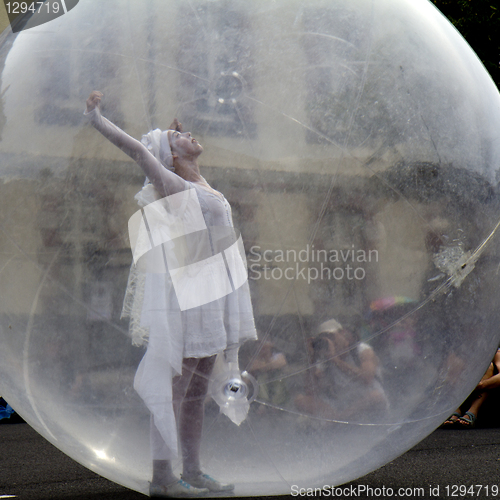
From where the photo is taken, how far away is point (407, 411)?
2.48m

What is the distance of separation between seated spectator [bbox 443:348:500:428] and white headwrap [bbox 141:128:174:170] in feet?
10.9

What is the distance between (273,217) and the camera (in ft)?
7.22

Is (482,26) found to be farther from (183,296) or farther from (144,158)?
(183,296)

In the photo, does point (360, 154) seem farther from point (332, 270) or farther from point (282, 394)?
point (282, 394)

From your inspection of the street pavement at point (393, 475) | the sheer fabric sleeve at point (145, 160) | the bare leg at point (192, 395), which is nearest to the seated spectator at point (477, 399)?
the street pavement at point (393, 475)

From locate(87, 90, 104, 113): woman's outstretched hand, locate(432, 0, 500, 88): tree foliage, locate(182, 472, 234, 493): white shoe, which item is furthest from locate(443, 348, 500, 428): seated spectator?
locate(432, 0, 500, 88): tree foliage

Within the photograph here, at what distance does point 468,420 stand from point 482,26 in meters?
5.53

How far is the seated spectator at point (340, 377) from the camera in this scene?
7.43 ft

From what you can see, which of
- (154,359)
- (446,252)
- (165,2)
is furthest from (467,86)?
(154,359)

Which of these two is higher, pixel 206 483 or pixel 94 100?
pixel 94 100

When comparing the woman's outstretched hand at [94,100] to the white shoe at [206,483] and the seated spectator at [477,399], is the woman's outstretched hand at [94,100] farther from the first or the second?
the seated spectator at [477,399]

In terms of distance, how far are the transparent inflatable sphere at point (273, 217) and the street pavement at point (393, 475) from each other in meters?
0.44

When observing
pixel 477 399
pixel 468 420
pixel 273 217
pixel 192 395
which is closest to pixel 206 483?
pixel 192 395

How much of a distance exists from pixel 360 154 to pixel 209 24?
2.42 feet
